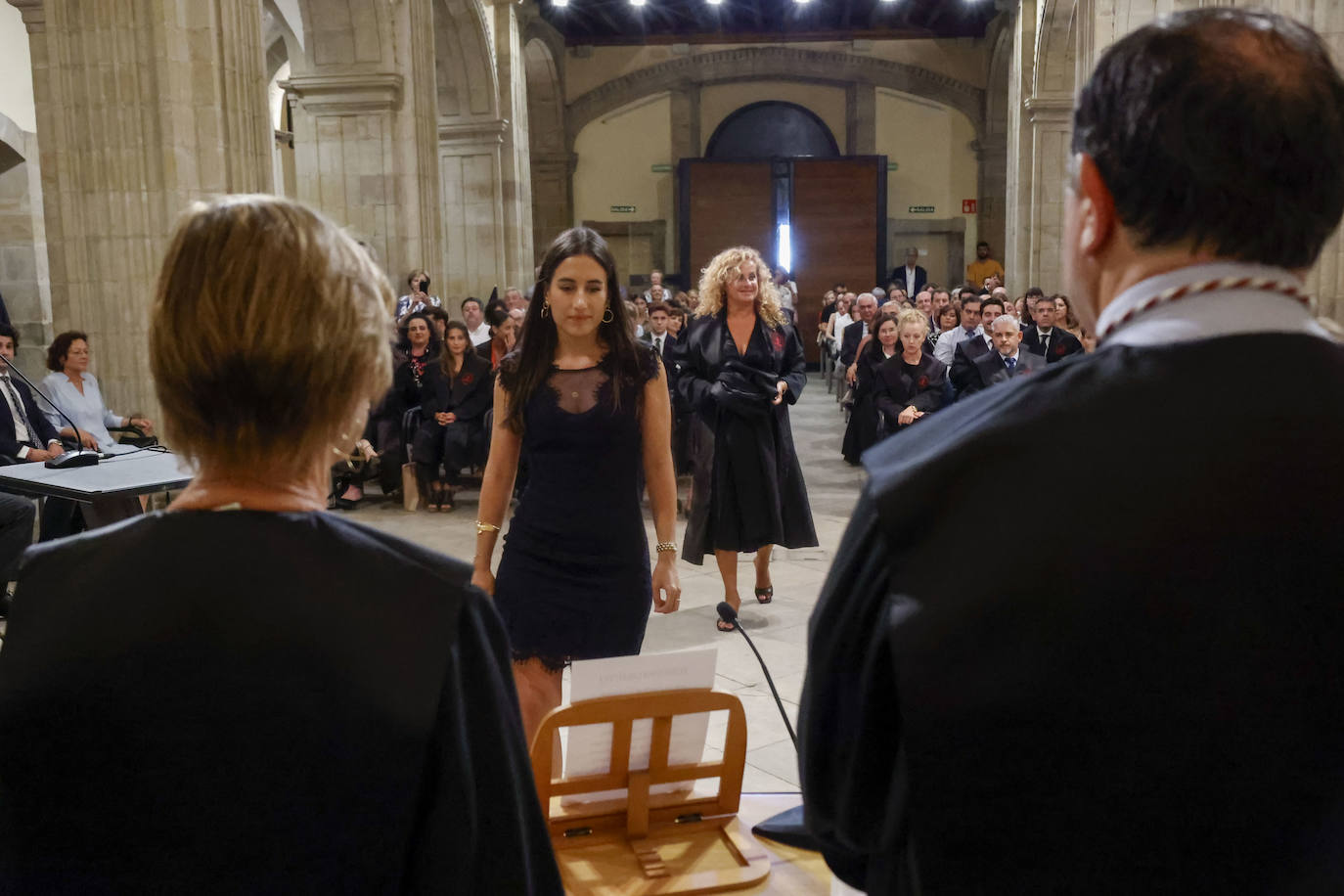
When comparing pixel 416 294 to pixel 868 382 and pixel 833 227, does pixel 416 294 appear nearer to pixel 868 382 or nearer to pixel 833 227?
pixel 868 382

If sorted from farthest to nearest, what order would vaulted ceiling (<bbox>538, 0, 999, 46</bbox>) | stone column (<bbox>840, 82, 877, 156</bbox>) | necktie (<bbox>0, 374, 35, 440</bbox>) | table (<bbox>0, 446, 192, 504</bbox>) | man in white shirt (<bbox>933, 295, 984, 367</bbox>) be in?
stone column (<bbox>840, 82, 877, 156</bbox>)
vaulted ceiling (<bbox>538, 0, 999, 46</bbox>)
man in white shirt (<bbox>933, 295, 984, 367</bbox>)
necktie (<bbox>0, 374, 35, 440</bbox>)
table (<bbox>0, 446, 192, 504</bbox>)

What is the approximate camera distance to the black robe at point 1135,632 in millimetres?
970

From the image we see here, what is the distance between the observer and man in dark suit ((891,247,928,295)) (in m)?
19.4

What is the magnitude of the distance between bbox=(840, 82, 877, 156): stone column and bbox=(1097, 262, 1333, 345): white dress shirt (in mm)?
23250

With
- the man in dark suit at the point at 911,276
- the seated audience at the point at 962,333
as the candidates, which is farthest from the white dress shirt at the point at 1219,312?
the man in dark suit at the point at 911,276

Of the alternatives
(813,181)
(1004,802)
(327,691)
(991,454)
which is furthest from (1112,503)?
(813,181)

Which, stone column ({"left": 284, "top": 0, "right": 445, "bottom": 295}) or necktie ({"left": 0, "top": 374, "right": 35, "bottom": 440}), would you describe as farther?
stone column ({"left": 284, "top": 0, "right": 445, "bottom": 295})

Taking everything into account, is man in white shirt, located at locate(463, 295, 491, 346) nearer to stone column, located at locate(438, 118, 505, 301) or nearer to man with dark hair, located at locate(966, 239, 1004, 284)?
stone column, located at locate(438, 118, 505, 301)

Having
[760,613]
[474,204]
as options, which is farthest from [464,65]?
[760,613]

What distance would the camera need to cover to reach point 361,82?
11797 mm

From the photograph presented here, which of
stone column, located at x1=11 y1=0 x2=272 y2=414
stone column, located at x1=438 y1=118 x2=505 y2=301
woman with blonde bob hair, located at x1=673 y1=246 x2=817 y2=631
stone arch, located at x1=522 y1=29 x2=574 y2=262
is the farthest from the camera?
stone arch, located at x1=522 y1=29 x2=574 y2=262

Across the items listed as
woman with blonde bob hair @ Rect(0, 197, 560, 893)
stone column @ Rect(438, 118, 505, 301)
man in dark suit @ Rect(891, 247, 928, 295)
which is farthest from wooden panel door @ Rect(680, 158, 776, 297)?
woman with blonde bob hair @ Rect(0, 197, 560, 893)

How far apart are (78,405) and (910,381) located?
526cm

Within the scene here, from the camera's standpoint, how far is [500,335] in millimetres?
8727
